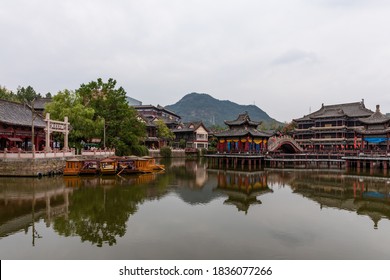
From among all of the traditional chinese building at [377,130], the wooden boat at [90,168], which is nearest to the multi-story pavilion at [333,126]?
the traditional chinese building at [377,130]

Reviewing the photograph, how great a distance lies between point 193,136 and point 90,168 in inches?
2131

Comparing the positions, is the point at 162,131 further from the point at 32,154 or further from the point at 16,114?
the point at 32,154

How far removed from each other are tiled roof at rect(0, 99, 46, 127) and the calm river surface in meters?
8.04

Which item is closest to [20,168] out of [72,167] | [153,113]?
[72,167]

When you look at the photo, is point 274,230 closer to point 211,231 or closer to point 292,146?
point 211,231

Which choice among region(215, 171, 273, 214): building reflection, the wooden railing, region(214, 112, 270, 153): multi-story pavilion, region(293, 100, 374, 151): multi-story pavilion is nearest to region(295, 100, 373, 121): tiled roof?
region(293, 100, 374, 151): multi-story pavilion

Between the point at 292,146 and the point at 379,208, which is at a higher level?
the point at 292,146

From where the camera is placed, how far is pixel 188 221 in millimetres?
15969

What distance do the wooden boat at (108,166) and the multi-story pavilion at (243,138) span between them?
25.0 metres

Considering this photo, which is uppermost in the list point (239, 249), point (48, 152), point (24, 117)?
point (24, 117)

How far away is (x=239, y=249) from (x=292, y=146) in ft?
156

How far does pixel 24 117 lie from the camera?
35.8 meters

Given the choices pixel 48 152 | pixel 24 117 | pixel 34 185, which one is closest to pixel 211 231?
pixel 34 185

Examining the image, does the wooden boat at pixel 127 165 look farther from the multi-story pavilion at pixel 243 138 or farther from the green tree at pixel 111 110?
the multi-story pavilion at pixel 243 138
